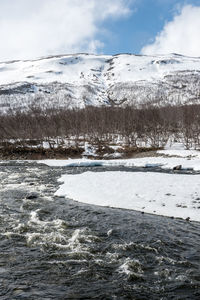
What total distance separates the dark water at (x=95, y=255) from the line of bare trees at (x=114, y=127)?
177 ft

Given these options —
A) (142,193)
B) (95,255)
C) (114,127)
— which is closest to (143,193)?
(142,193)

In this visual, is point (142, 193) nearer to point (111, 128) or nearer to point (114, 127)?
point (111, 128)

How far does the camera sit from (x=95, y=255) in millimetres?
9781

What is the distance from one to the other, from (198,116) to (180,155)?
3329 centimetres

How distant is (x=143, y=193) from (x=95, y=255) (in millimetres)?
8948

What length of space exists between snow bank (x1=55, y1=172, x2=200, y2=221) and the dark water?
1.15m

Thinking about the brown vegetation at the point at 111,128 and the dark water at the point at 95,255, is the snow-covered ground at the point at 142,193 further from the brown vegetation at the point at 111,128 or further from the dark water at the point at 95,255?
the brown vegetation at the point at 111,128

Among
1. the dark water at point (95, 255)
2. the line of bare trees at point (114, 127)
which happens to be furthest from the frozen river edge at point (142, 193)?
the line of bare trees at point (114, 127)

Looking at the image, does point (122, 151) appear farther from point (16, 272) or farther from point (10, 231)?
point (16, 272)

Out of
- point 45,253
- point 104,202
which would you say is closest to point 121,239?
point 45,253

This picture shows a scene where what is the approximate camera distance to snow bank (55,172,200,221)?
1510cm

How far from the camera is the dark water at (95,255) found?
759cm

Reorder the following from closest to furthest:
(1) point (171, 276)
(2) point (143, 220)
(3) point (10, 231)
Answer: (1) point (171, 276), (3) point (10, 231), (2) point (143, 220)

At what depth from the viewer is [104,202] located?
17016mm
